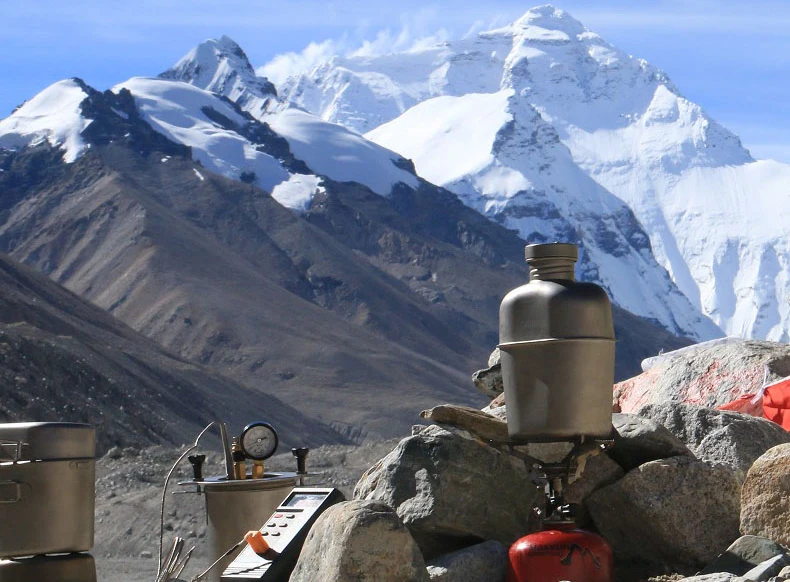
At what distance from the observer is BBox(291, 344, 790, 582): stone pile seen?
6.18m

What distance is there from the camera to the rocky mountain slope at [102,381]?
45.9 m

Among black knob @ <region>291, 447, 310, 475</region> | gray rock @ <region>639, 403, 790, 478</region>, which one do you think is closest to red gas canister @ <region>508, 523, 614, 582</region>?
gray rock @ <region>639, 403, 790, 478</region>

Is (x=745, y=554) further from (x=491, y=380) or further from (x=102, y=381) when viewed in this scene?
(x=102, y=381)

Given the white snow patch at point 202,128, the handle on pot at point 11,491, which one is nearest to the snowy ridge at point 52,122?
the white snow patch at point 202,128

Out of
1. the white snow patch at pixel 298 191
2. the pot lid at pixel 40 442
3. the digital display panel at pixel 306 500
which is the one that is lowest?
the digital display panel at pixel 306 500

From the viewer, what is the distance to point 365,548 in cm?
547

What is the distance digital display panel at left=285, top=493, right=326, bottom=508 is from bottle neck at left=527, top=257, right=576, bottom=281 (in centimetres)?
136

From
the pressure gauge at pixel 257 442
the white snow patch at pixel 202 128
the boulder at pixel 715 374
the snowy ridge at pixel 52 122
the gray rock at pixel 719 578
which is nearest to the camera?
the gray rock at pixel 719 578

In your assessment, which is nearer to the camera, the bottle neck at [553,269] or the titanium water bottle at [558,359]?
the titanium water bottle at [558,359]

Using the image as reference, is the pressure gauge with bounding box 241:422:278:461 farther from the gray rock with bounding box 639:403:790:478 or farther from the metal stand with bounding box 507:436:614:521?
the gray rock with bounding box 639:403:790:478

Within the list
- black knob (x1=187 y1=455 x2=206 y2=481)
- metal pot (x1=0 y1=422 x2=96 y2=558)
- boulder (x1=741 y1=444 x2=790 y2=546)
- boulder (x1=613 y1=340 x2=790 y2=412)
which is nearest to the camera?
boulder (x1=741 y1=444 x2=790 y2=546)

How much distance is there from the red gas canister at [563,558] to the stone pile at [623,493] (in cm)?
40

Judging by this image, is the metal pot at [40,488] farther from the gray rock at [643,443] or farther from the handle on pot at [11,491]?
the gray rock at [643,443]

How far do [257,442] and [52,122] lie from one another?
119m
